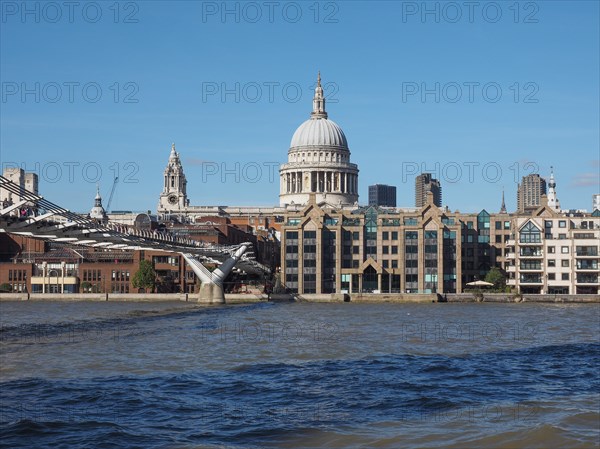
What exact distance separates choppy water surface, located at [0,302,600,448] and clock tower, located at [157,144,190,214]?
13658cm

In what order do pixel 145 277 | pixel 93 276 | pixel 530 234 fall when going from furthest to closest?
pixel 93 276
pixel 145 277
pixel 530 234

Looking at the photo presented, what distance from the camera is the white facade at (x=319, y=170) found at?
166500 millimetres

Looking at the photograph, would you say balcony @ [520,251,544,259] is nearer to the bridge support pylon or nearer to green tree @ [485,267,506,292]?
green tree @ [485,267,506,292]

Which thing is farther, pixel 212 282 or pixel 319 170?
pixel 319 170

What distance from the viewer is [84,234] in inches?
2072

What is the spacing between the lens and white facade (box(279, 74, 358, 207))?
546ft

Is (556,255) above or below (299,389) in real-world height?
above

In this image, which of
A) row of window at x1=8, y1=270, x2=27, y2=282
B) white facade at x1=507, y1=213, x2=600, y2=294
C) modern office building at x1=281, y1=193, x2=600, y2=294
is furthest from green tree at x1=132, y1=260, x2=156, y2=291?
white facade at x1=507, y1=213, x2=600, y2=294

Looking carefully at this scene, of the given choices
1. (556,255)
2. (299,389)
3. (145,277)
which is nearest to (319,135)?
(145,277)

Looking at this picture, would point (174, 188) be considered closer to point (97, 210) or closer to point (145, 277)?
point (97, 210)

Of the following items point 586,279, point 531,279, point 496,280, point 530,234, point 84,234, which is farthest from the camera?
point 496,280

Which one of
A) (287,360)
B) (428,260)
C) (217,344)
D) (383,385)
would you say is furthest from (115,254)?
(383,385)

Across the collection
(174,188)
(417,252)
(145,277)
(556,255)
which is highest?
(174,188)

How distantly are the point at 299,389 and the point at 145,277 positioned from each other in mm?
76742
